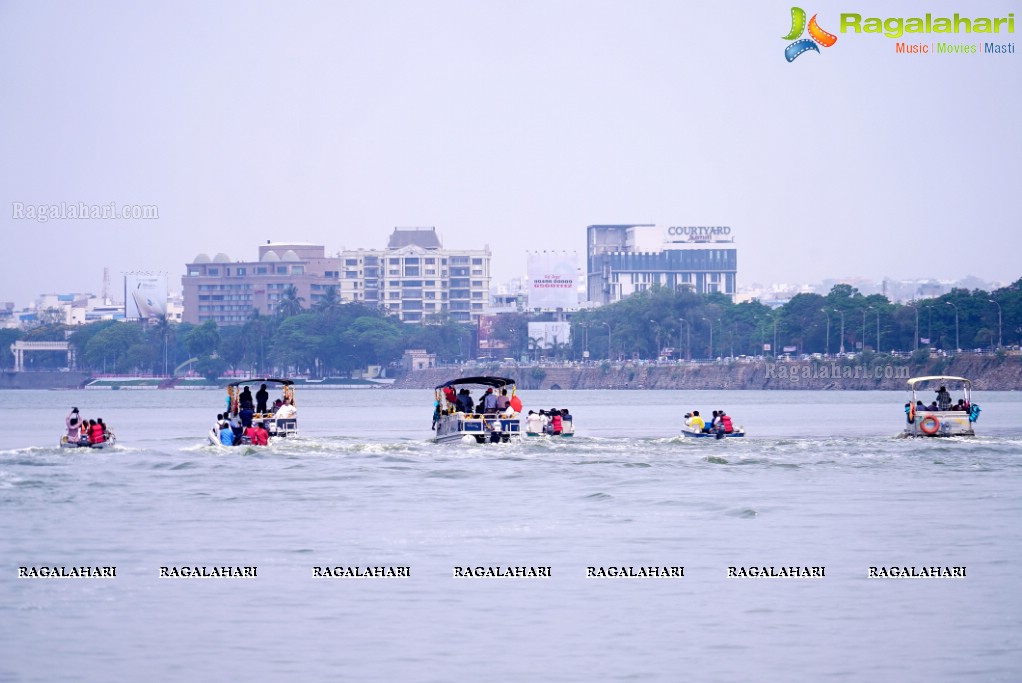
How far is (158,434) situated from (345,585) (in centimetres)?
5994

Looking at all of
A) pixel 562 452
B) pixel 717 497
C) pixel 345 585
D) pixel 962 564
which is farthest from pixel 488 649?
pixel 562 452

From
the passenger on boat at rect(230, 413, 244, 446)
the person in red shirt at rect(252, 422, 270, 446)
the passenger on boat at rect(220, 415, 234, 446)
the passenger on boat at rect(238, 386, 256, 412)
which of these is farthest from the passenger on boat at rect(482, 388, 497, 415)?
the passenger on boat at rect(220, 415, 234, 446)

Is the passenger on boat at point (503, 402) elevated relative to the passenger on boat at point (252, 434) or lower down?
elevated

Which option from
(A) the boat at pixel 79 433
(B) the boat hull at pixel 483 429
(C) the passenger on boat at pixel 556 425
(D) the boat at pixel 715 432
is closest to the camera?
(A) the boat at pixel 79 433

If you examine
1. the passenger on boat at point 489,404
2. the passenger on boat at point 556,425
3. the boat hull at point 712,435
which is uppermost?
the passenger on boat at point 489,404

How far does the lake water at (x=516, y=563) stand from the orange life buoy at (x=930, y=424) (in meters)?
3.87

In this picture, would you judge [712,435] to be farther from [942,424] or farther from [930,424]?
[942,424]

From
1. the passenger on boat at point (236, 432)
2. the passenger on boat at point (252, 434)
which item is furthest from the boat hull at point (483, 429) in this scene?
the passenger on boat at point (236, 432)

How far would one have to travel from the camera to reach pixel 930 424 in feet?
196

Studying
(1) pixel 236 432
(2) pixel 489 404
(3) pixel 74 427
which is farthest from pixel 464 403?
(3) pixel 74 427

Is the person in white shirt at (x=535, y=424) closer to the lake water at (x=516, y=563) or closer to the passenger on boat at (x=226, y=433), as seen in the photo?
the lake water at (x=516, y=563)

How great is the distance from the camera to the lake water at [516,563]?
2223 centimetres

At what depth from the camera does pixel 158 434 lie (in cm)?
8556

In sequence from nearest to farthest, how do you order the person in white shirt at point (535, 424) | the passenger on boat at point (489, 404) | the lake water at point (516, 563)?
the lake water at point (516, 563) → the passenger on boat at point (489, 404) → the person in white shirt at point (535, 424)
